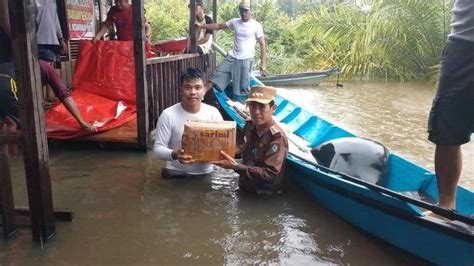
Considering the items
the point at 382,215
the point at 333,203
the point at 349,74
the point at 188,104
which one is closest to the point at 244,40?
the point at 188,104

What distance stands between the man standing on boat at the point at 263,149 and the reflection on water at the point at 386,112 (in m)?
2.29

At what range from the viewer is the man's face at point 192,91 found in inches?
156

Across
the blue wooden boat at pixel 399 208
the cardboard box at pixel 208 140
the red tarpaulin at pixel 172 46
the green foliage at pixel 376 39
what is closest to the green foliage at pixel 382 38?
the green foliage at pixel 376 39

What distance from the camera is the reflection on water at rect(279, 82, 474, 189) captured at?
20.0 ft

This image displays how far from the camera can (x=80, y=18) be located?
314 inches

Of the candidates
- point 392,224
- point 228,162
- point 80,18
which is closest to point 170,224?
point 228,162

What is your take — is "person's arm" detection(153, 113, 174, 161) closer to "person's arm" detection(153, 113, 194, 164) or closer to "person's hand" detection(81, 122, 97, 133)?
"person's arm" detection(153, 113, 194, 164)

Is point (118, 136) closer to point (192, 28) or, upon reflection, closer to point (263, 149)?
point (263, 149)

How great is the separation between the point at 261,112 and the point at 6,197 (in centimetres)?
208

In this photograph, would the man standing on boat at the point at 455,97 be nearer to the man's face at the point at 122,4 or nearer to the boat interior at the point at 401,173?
the boat interior at the point at 401,173

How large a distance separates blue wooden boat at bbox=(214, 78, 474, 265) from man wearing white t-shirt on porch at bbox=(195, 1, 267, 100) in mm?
3352

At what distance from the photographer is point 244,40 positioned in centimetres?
746

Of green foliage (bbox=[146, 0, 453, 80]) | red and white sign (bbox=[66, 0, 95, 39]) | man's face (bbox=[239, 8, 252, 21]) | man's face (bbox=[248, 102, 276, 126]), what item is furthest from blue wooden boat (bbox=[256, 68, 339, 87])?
man's face (bbox=[248, 102, 276, 126])

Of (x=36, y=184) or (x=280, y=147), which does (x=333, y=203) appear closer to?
(x=280, y=147)
